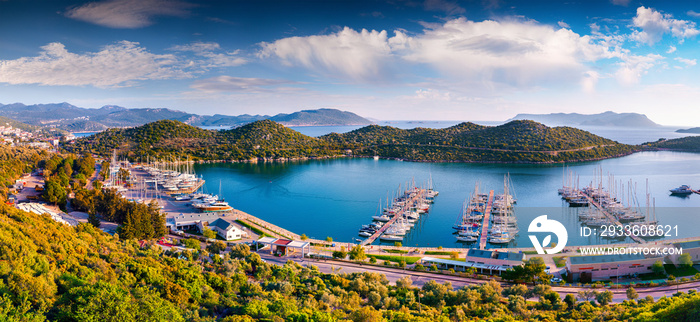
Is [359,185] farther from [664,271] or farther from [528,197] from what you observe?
[664,271]

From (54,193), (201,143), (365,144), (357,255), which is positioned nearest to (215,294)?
(357,255)

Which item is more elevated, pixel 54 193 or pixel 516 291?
pixel 54 193

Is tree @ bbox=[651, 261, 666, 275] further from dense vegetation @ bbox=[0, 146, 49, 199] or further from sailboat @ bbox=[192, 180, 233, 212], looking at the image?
dense vegetation @ bbox=[0, 146, 49, 199]

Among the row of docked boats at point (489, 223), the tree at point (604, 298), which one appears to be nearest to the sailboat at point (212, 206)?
the row of docked boats at point (489, 223)

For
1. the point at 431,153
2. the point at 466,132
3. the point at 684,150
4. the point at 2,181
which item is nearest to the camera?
the point at 2,181

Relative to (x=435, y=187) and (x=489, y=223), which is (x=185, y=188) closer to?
(x=435, y=187)

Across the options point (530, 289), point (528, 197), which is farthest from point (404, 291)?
point (528, 197)
